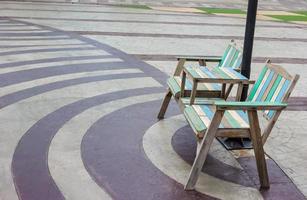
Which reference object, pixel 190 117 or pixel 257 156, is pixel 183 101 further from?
pixel 257 156

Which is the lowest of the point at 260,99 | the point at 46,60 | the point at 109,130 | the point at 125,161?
the point at 46,60

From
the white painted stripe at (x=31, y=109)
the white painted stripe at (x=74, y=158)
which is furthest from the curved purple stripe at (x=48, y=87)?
the white painted stripe at (x=74, y=158)

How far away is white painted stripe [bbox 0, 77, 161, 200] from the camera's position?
475 centimetres

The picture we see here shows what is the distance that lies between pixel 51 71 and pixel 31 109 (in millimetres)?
2371

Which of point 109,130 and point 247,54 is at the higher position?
point 247,54

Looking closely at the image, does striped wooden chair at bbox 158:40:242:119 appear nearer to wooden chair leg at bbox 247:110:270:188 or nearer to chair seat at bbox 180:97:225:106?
chair seat at bbox 180:97:225:106

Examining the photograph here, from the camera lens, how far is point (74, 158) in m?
5.06

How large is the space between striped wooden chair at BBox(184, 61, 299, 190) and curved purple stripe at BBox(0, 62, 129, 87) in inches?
155

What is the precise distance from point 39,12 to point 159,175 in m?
15.4

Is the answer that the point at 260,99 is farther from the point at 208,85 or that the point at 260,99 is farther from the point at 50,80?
the point at 50,80

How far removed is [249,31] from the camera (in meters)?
5.74

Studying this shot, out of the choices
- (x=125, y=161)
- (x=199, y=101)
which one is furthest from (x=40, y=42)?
(x=125, y=161)

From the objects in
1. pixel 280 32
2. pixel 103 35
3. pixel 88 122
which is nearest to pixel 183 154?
pixel 88 122

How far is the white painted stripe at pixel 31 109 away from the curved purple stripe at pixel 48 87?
0.44 ft
